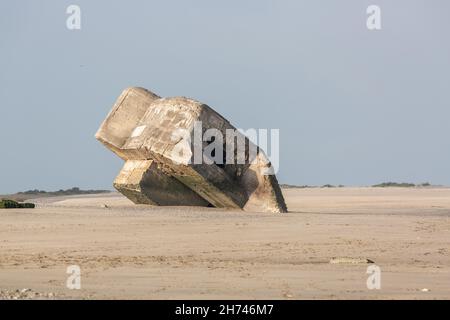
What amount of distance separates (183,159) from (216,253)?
5298 mm

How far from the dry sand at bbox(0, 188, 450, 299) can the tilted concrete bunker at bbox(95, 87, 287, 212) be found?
0.62 metres

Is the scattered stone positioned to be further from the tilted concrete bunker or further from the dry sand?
the tilted concrete bunker

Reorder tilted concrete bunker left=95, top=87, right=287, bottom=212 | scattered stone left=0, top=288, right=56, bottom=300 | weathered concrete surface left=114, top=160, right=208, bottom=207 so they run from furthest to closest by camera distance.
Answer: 1. weathered concrete surface left=114, top=160, right=208, bottom=207
2. tilted concrete bunker left=95, top=87, right=287, bottom=212
3. scattered stone left=0, top=288, right=56, bottom=300

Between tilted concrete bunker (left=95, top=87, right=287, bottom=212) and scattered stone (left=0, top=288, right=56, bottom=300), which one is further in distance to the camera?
tilted concrete bunker (left=95, top=87, right=287, bottom=212)

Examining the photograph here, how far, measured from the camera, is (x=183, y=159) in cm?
1777

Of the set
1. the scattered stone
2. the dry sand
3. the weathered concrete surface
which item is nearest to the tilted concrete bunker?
the weathered concrete surface

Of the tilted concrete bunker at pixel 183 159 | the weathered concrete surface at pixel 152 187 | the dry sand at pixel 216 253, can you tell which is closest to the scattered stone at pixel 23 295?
the dry sand at pixel 216 253

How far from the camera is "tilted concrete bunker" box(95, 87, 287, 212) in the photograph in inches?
714

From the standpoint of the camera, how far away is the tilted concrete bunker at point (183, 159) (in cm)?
1812

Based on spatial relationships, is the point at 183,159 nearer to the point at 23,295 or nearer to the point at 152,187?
the point at 152,187

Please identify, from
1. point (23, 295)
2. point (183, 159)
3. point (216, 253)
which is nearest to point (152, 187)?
point (183, 159)
